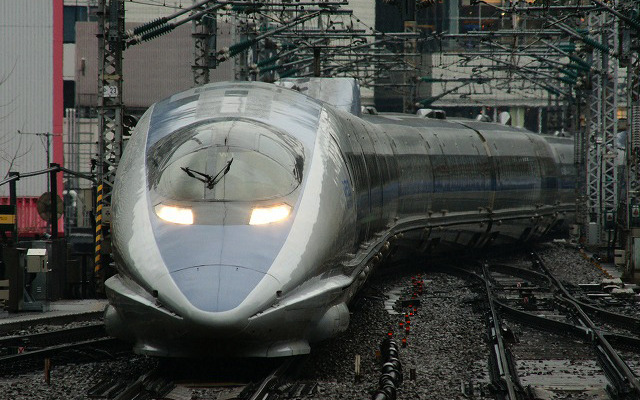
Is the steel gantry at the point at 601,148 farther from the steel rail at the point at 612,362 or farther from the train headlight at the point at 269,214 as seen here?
the train headlight at the point at 269,214

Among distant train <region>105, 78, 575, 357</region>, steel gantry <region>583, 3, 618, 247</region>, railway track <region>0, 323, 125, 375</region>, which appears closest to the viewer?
distant train <region>105, 78, 575, 357</region>

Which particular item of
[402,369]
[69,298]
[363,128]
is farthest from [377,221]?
[69,298]

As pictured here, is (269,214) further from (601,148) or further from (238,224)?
(601,148)

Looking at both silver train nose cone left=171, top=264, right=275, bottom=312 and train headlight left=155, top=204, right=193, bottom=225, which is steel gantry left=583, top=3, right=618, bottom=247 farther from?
silver train nose cone left=171, top=264, right=275, bottom=312

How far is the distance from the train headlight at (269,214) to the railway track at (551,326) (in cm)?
262

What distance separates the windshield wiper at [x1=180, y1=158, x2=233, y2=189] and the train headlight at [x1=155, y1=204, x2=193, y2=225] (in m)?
0.39

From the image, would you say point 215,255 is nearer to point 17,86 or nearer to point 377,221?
point 377,221

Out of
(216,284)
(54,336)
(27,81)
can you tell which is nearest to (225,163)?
(216,284)

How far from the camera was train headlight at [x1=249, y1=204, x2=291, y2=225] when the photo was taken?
11.7 m

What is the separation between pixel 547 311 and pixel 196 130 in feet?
30.2

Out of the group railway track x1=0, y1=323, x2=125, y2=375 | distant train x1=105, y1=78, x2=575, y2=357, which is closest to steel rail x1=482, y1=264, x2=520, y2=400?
distant train x1=105, y1=78, x2=575, y2=357

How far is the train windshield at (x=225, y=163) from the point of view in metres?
12.1

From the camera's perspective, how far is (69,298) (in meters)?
23.3

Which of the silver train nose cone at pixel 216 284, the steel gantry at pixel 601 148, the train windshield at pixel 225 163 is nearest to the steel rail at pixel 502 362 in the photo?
the silver train nose cone at pixel 216 284
